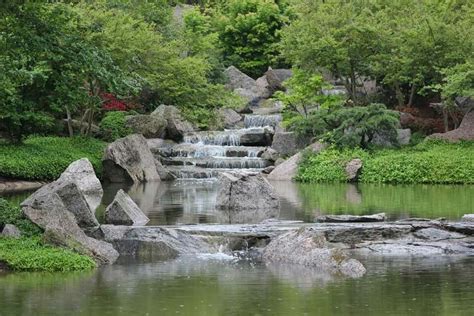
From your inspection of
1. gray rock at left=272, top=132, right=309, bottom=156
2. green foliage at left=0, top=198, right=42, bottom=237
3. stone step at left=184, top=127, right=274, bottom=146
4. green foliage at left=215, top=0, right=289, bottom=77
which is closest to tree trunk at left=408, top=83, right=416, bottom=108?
gray rock at left=272, top=132, right=309, bottom=156

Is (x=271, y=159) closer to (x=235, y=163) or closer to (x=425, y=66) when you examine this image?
(x=235, y=163)

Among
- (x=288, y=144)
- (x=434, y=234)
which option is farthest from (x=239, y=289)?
(x=288, y=144)

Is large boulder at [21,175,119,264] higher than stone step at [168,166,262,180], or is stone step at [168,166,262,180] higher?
stone step at [168,166,262,180]

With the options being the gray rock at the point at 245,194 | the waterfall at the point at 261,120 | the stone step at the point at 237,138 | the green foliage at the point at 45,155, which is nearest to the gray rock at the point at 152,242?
the gray rock at the point at 245,194

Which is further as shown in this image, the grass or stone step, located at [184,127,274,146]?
stone step, located at [184,127,274,146]

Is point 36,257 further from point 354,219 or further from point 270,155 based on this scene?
point 270,155

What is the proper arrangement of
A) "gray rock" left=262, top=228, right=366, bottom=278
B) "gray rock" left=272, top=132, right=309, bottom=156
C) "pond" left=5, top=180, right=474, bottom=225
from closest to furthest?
"gray rock" left=262, top=228, right=366, bottom=278 → "pond" left=5, top=180, right=474, bottom=225 → "gray rock" left=272, top=132, right=309, bottom=156

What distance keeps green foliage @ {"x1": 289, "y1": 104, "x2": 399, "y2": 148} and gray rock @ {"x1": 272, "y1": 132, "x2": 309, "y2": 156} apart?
134 centimetres

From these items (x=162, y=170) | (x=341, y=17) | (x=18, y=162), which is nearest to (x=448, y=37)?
(x=341, y=17)

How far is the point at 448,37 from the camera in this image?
35.4 meters

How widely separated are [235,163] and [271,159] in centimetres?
155

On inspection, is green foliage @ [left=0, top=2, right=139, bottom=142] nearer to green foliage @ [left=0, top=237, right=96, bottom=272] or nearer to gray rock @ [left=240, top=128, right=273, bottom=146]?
green foliage @ [left=0, top=237, right=96, bottom=272]

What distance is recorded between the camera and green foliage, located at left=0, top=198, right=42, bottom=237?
1647 centimetres

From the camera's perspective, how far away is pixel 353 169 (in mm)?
33250
